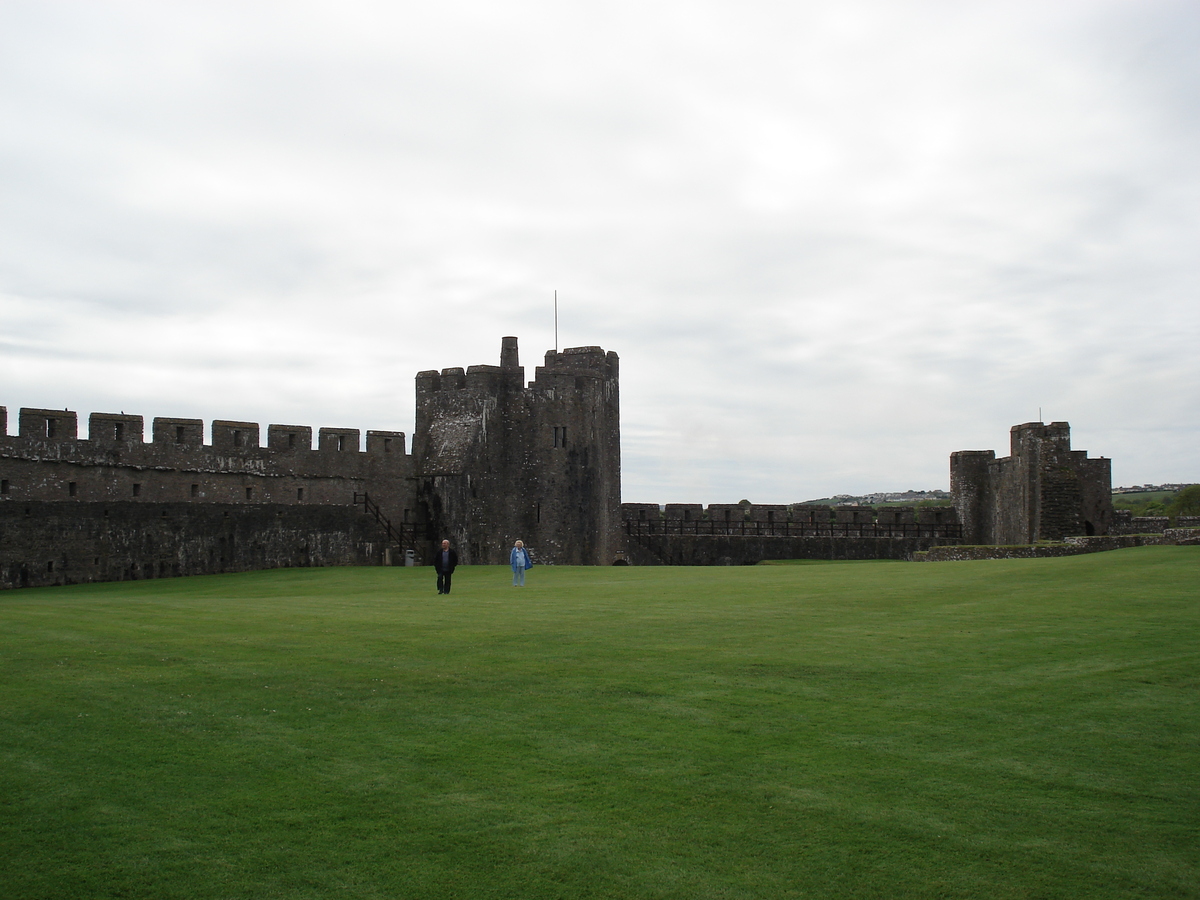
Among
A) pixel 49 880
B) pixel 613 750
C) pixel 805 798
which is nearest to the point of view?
pixel 49 880

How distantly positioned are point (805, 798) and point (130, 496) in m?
29.5

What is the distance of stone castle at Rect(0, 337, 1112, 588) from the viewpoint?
1126 inches

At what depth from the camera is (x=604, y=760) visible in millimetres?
7395

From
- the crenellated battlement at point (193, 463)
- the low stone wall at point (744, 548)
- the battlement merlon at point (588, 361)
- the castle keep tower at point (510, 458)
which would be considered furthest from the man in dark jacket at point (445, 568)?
the low stone wall at point (744, 548)

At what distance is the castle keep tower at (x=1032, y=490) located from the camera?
3897cm

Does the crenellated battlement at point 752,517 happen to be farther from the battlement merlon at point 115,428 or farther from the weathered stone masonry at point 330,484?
the battlement merlon at point 115,428

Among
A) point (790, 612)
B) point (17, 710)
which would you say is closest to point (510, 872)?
point (17, 710)

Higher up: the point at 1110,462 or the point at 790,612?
the point at 1110,462

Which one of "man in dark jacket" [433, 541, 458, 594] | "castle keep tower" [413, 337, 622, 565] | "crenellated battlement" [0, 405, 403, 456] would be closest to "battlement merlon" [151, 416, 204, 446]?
"crenellated battlement" [0, 405, 403, 456]

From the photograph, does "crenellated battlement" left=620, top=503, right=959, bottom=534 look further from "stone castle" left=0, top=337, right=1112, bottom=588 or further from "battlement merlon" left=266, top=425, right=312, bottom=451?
"battlement merlon" left=266, top=425, right=312, bottom=451

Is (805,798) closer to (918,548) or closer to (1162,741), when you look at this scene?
(1162,741)

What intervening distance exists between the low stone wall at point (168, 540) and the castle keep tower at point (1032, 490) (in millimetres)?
Result: 25562

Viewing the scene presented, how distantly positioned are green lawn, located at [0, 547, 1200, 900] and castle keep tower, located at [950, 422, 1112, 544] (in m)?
27.2

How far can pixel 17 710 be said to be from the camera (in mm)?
8211
